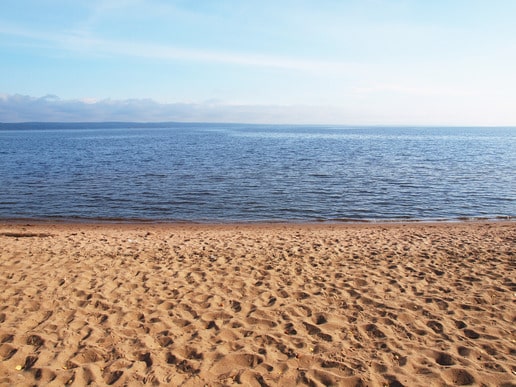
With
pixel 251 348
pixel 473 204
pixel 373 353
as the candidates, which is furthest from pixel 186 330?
pixel 473 204

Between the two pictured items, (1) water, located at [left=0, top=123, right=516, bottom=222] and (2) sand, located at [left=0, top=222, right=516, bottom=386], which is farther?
(1) water, located at [left=0, top=123, right=516, bottom=222]

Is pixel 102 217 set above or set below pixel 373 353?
below

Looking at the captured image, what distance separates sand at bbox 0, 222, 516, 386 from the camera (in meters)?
5.45

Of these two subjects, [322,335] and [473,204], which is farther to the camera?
[473,204]

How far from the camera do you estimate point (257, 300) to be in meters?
7.73

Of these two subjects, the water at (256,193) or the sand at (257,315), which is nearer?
the sand at (257,315)

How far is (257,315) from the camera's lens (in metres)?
7.07

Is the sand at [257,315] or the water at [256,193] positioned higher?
the sand at [257,315]

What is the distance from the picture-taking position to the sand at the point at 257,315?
5445mm

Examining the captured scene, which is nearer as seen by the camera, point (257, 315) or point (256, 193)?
point (257, 315)

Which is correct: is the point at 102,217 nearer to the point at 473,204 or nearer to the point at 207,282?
the point at 207,282

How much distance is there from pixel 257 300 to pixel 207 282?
1455 millimetres

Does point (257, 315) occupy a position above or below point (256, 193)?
above

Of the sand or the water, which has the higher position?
the sand
